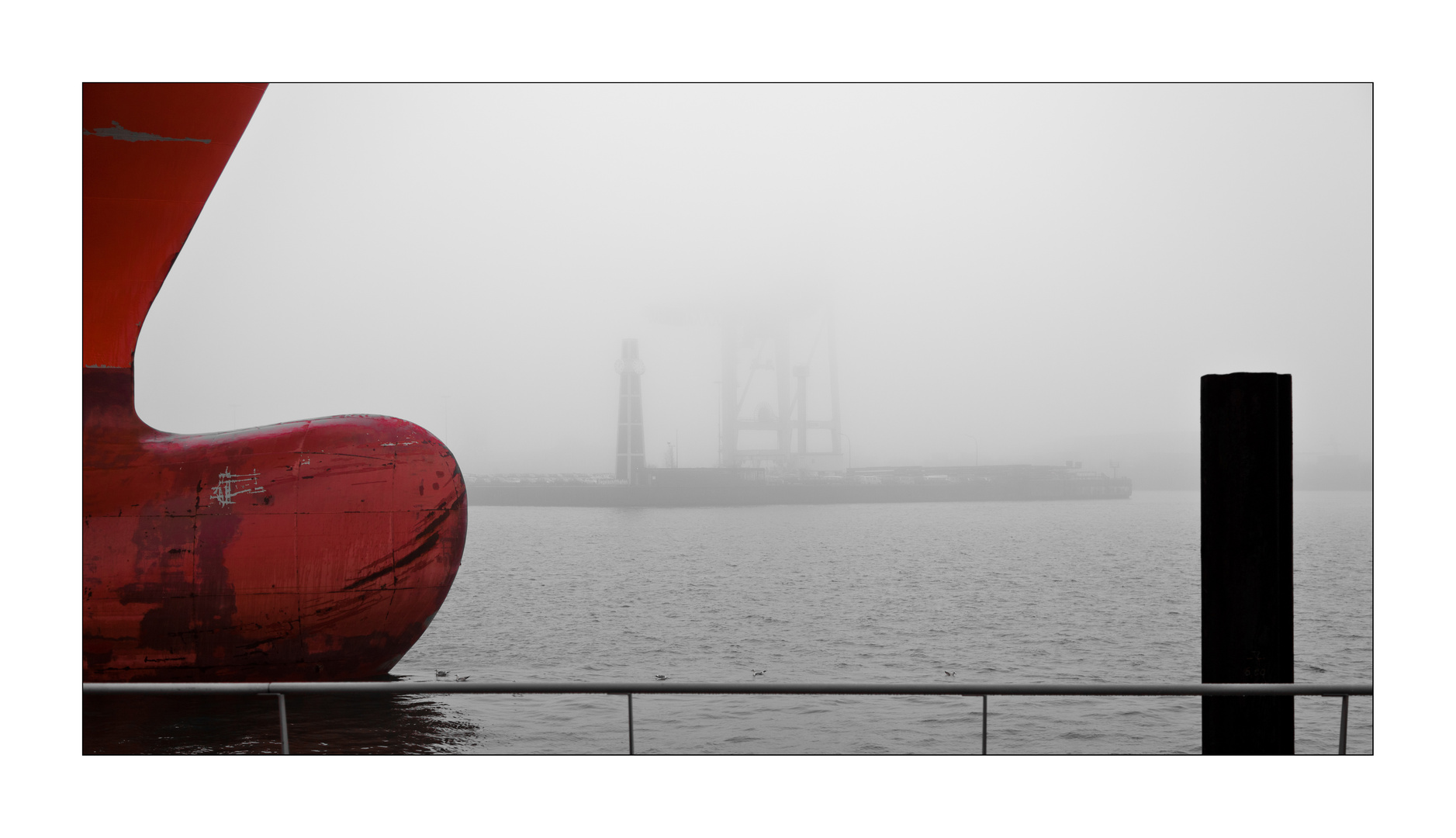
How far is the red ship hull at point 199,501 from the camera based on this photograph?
10.1 metres

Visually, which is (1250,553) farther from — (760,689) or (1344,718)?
(760,689)

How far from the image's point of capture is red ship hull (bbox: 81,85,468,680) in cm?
1014

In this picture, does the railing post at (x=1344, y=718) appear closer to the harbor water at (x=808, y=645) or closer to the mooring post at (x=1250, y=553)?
the mooring post at (x=1250, y=553)

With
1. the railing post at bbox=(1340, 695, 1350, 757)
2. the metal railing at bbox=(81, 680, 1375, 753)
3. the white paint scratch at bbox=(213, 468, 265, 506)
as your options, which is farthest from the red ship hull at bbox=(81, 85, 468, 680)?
the railing post at bbox=(1340, 695, 1350, 757)

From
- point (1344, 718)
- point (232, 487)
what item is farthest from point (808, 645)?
point (1344, 718)

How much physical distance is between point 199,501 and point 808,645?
75.3 ft

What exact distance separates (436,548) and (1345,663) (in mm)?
24982

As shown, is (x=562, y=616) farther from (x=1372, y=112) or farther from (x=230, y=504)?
(x=1372, y=112)

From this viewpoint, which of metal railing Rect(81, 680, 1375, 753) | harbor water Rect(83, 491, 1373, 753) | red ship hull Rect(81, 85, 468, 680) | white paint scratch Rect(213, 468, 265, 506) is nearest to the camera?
metal railing Rect(81, 680, 1375, 753)

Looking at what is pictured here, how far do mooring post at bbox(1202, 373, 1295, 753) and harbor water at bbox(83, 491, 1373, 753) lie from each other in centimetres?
815

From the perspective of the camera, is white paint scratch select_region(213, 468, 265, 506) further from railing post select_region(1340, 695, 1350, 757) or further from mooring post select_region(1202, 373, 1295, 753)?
railing post select_region(1340, 695, 1350, 757)

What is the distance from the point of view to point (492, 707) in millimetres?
14781

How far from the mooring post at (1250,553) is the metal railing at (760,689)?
0.12 meters

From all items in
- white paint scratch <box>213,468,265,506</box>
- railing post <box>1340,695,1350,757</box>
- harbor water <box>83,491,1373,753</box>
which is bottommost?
harbor water <box>83,491,1373,753</box>
